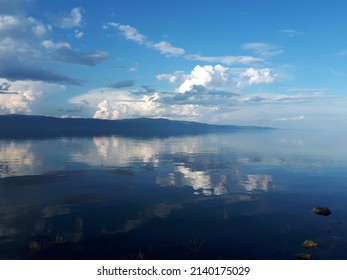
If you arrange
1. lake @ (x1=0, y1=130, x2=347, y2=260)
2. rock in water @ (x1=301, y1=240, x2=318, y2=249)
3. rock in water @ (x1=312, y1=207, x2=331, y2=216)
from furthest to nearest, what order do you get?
rock in water @ (x1=312, y1=207, x2=331, y2=216) → rock in water @ (x1=301, y1=240, x2=318, y2=249) → lake @ (x1=0, y1=130, x2=347, y2=260)

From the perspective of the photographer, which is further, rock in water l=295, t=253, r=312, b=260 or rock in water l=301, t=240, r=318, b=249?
rock in water l=301, t=240, r=318, b=249

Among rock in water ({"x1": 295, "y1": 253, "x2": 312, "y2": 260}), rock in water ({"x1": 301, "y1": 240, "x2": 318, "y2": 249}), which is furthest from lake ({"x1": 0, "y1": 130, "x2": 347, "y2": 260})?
rock in water ({"x1": 295, "y1": 253, "x2": 312, "y2": 260})

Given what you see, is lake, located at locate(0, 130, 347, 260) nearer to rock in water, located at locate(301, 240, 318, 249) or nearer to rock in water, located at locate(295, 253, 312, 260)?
rock in water, located at locate(301, 240, 318, 249)

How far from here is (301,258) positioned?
1136 inches

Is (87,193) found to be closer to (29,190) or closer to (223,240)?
(29,190)

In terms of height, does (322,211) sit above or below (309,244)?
above

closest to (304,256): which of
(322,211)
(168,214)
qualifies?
(322,211)

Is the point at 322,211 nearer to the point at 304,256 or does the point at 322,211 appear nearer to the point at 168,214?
the point at 304,256

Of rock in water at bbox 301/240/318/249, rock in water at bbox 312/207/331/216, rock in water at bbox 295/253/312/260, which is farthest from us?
rock in water at bbox 312/207/331/216

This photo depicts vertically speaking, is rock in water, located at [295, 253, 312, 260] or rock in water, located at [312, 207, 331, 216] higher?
rock in water, located at [312, 207, 331, 216]

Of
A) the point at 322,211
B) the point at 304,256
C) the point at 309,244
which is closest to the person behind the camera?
the point at 304,256

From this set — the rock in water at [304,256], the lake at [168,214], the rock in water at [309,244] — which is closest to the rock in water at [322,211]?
the lake at [168,214]
